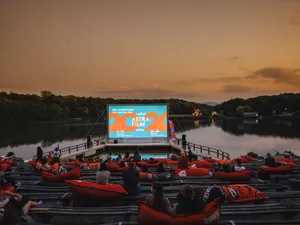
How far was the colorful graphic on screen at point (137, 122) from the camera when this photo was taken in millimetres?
29812

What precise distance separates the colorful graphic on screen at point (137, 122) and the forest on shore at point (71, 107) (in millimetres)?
41498

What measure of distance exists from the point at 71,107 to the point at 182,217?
415ft

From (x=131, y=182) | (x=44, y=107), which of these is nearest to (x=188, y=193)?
(x=131, y=182)

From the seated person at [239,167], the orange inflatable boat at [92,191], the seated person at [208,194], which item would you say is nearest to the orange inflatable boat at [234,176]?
the seated person at [239,167]

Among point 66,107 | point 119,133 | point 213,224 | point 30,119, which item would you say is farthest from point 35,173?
point 66,107

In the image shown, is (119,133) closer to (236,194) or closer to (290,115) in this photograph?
(236,194)

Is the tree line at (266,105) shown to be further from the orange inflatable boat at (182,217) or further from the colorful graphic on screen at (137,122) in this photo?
the orange inflatable boat at (182,217)

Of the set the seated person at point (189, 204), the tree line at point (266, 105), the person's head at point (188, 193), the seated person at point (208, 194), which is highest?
the tree line at point (266, 105)

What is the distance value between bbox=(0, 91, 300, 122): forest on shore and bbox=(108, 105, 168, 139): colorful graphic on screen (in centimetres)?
4150

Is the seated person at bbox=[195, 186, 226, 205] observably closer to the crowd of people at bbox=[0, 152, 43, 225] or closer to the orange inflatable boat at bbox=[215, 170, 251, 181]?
the orange inflatable boat at bbox=[215, 170, 251, 181]

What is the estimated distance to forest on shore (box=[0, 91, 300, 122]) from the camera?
104356mm

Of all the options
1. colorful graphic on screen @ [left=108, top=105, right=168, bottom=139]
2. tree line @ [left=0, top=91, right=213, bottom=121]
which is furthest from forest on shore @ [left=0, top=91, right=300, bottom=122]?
colorful graphic on screen @ [left=108, top=105, right=168, bottom=139]

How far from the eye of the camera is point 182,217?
167 inches

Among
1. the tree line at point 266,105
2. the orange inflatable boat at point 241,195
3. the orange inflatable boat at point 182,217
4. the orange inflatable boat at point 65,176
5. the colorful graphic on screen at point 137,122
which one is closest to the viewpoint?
the orange inflatable boat at point 182,217
